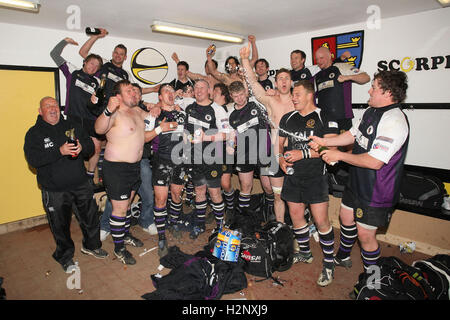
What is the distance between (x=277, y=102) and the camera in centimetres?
Answer: 441

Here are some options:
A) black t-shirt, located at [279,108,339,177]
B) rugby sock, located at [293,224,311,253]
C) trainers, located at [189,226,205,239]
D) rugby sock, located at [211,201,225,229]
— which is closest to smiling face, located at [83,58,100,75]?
rugby sock, located at [211,201,225,229]

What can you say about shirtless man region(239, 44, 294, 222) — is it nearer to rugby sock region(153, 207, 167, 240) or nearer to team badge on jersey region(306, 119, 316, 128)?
team badge on jersey region(306, 119, 316, 128)

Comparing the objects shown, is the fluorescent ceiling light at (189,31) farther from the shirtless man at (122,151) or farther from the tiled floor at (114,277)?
the tiled floor at (114,277)

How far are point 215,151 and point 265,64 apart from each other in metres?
2.39

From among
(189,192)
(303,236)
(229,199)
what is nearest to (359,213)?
(303,236)

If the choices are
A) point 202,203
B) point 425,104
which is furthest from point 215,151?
point 425,104

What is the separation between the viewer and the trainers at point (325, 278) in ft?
11.4

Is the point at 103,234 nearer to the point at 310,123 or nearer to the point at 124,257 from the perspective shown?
the point at 124,257

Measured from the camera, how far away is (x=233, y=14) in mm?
4453

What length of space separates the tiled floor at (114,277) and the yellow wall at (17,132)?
0.91 meters

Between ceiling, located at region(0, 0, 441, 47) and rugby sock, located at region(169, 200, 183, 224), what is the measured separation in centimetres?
297

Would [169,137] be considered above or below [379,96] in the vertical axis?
below

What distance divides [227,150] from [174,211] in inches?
55.0

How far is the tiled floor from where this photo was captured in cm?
335
